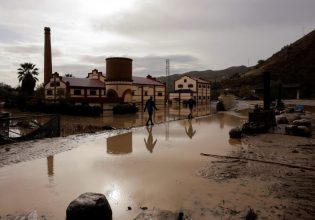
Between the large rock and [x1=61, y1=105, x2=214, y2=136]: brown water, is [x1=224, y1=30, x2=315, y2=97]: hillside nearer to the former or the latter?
[x1=61, y1=105, x2=214, y2=136]: brown water

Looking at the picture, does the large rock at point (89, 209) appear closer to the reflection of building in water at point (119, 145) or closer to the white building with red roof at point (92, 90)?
the reflection of building in water at point (119, 145)

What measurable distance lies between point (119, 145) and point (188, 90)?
46661 mm

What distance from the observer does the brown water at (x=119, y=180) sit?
535 centimetres

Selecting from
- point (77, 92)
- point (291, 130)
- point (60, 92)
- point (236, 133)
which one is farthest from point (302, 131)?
point (77, 92)

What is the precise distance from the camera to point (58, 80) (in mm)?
42219

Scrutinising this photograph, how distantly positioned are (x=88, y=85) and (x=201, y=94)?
90.9ft

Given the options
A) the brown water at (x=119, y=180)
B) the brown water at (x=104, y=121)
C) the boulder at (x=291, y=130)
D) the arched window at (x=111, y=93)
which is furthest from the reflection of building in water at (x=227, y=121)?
the arched window at (x=111, y=93)

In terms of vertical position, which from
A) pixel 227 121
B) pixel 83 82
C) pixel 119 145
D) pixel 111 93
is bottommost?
pixel 119 145

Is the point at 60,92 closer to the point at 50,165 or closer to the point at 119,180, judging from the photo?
the point at 50,165

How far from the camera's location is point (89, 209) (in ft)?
15.0

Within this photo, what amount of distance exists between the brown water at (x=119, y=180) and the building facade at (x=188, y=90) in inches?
1819

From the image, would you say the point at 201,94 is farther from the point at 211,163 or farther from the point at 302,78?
the point at 211,163

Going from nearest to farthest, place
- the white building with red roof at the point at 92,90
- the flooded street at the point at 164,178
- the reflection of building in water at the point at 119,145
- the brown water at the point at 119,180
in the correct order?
the flooded street at the point at 164,178, the brown water at the point at 119,180, the reflection of building in water at the point at 119,145, the white building with red roof at the point at 92,90

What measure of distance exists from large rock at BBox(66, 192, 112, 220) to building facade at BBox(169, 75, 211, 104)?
51.4m
